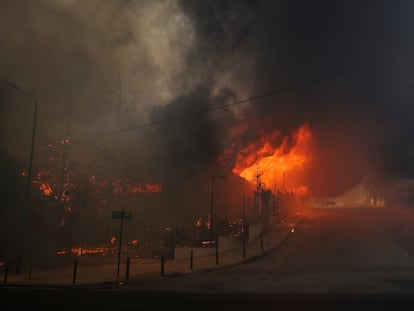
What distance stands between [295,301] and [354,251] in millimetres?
11365

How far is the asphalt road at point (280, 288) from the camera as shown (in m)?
8.28

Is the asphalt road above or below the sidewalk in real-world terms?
above

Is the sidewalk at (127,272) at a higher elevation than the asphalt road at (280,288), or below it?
below

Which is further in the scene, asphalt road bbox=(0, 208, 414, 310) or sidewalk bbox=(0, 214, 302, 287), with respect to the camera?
sidewalk bbox=(0, 214, 302, 287)

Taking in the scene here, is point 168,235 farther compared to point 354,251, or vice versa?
point 168,235

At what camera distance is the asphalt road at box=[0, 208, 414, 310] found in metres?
8.28

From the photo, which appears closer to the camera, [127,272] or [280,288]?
[280,288]

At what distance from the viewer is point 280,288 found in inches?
421

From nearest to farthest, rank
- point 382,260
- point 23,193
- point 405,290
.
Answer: point 405,290 → point 382,260 → point 23,193

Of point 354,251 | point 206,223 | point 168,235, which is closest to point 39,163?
point 168,235

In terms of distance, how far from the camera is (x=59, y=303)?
8.45 metres

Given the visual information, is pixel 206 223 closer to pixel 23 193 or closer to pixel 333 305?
pixel 23 193

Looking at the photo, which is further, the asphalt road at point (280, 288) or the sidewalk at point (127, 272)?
the sidewalk at point (127, 272)

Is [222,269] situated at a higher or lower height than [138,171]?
lower
